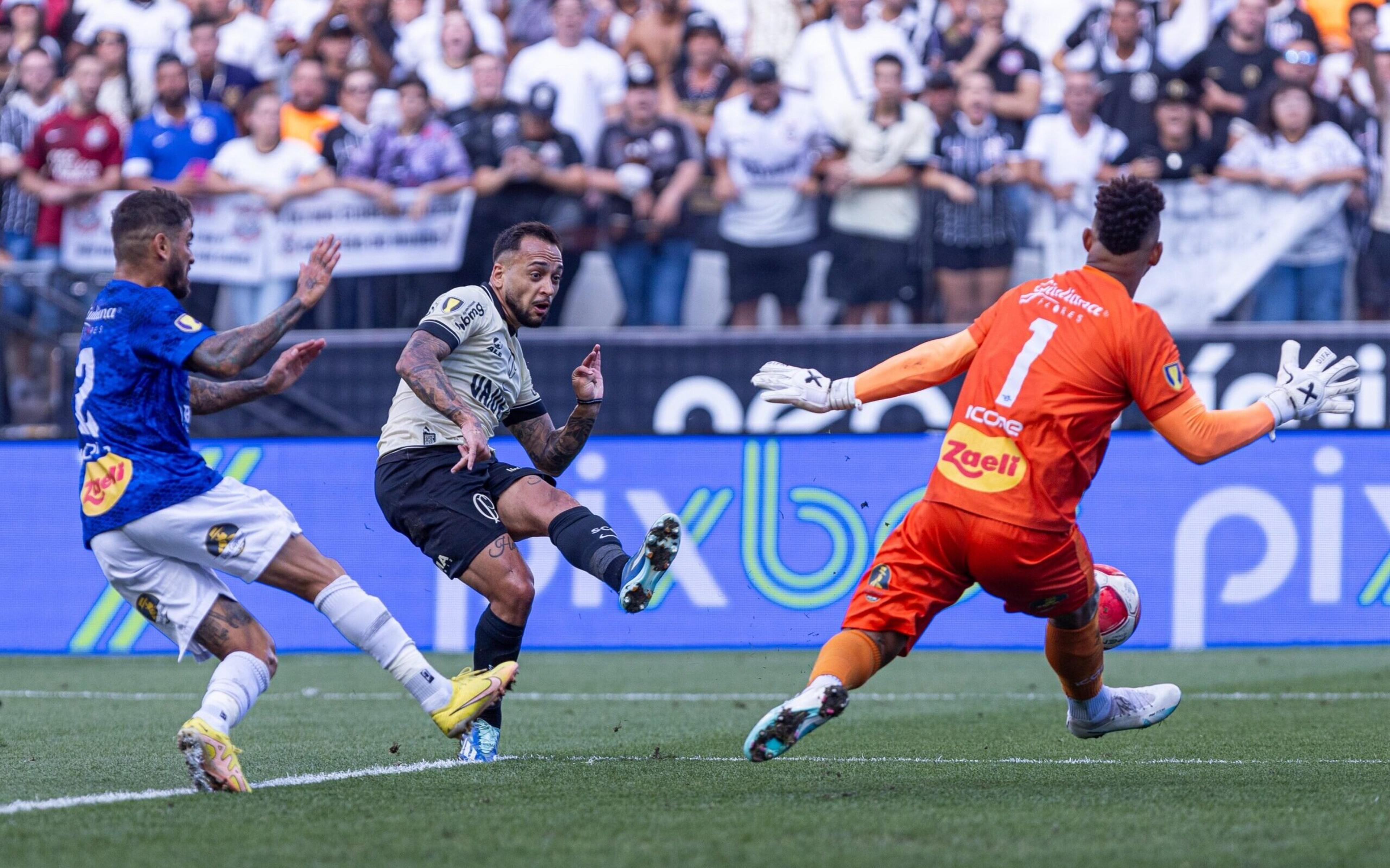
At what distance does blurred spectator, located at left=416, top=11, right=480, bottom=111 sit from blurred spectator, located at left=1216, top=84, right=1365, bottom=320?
595 cm

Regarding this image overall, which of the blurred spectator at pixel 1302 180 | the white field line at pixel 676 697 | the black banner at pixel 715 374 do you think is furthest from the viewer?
the blurred spectator at pixel 1302 180

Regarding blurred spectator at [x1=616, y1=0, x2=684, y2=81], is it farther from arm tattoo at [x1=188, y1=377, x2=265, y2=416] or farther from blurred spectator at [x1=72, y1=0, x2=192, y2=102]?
arm tattoo at [x1=188, y1=377, x2=265, y2=416]

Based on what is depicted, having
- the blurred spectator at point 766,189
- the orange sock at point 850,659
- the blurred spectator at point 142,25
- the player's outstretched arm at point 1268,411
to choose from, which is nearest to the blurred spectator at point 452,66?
the blurred spectator at point 766,189

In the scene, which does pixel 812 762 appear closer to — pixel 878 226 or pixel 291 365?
pixel 291 365

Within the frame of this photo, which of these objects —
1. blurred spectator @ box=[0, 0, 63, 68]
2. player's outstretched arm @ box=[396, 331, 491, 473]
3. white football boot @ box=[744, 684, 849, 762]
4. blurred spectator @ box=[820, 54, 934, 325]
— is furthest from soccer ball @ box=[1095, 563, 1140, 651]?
blurred spectator @ box=[0, 0, 63, 68]

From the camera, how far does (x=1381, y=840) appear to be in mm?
4500

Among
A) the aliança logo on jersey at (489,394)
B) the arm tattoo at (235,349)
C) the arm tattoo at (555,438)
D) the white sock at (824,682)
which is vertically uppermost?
the arm tattoo at (235,349)

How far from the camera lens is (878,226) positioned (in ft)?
42.7

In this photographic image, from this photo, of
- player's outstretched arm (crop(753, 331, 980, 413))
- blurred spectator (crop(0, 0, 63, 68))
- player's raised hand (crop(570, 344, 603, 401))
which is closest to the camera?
player's outstretched arm (crop(753, 331, 980, 413))

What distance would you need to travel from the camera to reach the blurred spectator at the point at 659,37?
14156mm

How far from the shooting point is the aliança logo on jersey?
6.68 metres

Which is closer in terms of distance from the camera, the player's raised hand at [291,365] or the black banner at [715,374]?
the player's raised hand at [291,365]

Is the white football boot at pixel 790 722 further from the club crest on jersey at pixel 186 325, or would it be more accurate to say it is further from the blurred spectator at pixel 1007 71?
the blurred spectator at pixel 1007 71

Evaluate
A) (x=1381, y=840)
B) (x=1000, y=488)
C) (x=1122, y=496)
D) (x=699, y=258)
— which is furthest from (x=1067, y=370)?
(x=699, y=258)
